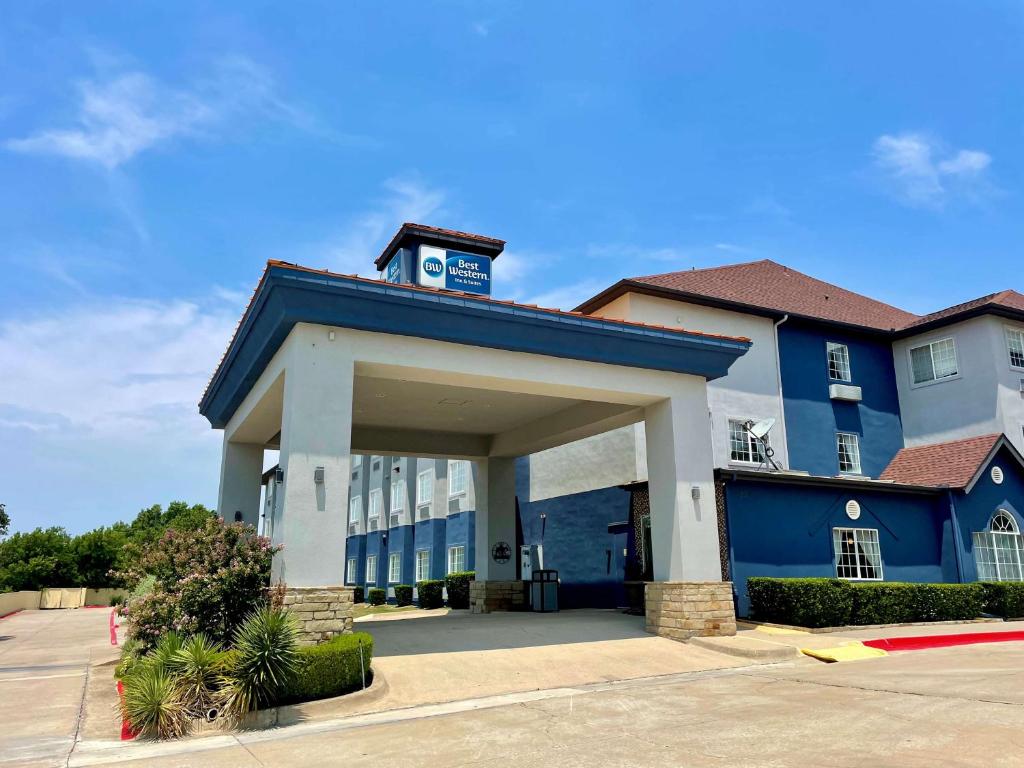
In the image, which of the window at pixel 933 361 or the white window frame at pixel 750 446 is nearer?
the white window frame at pixel 750 446

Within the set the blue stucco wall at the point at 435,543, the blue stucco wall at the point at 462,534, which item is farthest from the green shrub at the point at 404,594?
the blue stucco wall at the point at 462,534

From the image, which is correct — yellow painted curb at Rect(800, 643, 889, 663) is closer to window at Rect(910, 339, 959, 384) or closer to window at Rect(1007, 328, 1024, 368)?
window at Rect(910, 339, 959, 384)

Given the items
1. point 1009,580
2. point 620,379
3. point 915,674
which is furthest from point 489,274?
point 1009,580

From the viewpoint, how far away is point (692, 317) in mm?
26609

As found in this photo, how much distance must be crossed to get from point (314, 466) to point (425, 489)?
26.7 m

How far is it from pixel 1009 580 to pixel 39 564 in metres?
56.1

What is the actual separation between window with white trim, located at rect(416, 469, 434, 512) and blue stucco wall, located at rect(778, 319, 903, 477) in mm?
17922

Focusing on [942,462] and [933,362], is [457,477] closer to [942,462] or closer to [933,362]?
[942,462]

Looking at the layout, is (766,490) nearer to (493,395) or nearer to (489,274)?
(493,395)

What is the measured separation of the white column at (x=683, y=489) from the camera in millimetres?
16672

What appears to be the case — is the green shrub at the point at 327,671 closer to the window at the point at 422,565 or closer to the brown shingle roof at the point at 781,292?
the brown shingle roof at the point at 781,292

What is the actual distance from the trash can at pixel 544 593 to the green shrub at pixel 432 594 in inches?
382

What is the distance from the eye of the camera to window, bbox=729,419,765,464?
26297 mm

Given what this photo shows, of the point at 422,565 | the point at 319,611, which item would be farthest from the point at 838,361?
the point at 319,611
